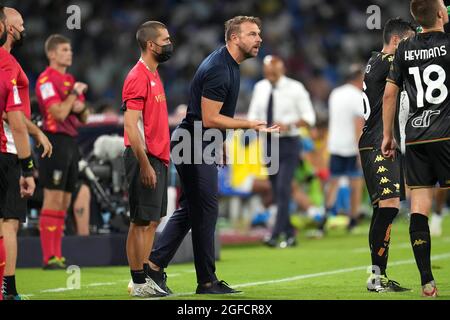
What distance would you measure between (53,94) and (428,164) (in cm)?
477

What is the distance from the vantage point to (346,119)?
16.2 metres

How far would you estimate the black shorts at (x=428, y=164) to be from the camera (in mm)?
7496

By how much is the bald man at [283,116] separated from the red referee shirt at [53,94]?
376 cm

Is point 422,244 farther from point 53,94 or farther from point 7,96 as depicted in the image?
point 53,94

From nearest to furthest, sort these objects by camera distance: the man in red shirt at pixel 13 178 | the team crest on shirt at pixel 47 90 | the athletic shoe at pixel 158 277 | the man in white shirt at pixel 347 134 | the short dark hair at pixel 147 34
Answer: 1. the man in red shirt at pixel 13 178
2. the short dark hair at pixel 147 34
3. the athletic shoe at pixel 158 277
4. the team crest on shirt at pixel 47 90
5. the man in white shirt at pixel 347 134

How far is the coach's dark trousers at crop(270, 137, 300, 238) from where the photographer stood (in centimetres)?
1396

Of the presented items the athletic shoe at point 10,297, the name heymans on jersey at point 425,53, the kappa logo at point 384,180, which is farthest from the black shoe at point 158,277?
the name heymans on jersey at point 425,53

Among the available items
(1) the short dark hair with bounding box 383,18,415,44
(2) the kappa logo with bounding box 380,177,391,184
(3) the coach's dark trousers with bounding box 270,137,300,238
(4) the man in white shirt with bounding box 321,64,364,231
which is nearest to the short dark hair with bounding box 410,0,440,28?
(1) the short dark hair with bounding box 383,18,415,44

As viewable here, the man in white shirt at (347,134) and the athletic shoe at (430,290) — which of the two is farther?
the man in white shirt at (347,134)

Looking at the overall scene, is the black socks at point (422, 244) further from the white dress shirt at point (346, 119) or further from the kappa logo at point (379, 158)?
the white dress shirt at point (346, 119)

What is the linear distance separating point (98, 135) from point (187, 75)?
37.6 ft
